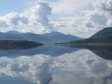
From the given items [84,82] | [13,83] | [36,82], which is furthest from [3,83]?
[84,82]

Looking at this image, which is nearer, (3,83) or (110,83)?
(110,83)

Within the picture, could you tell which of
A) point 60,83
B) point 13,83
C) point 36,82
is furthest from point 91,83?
point 13,83

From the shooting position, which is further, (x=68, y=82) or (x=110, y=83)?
(x=68, y=82)

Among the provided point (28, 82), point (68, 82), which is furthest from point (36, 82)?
point (68, 82)

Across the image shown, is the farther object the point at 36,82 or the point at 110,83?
the point at 36,82

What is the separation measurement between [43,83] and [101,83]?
667 cm

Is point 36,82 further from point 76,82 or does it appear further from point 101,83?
point 101,83

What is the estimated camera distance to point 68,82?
1500 inches

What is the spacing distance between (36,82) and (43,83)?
3.95 feet

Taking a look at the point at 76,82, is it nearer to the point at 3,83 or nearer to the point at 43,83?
the point at 43,83

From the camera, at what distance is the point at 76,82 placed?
37.9 meters

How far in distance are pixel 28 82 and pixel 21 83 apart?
2.73 feet

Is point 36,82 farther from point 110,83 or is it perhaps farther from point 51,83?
point 110,83

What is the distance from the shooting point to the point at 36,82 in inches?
1537
